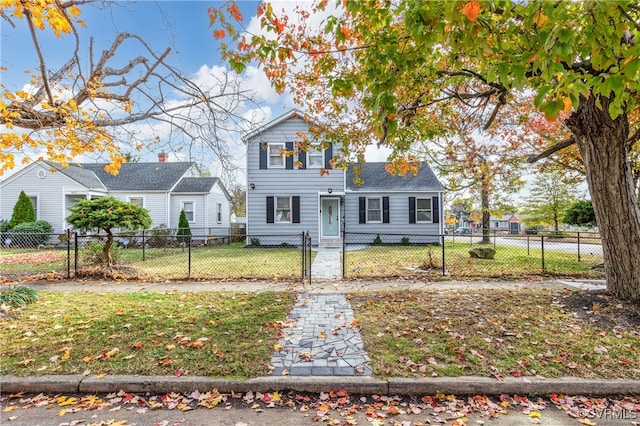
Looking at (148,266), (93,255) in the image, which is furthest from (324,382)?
(148,266)

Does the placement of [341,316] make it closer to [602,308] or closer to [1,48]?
[602,308]

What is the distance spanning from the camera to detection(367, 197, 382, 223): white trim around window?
54.7 ft

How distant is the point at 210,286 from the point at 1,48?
5380 mm

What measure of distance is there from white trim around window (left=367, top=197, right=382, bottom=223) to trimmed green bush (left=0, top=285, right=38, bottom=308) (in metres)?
13.7

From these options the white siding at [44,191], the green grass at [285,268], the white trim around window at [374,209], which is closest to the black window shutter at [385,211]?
the white trim around window at [374,209]

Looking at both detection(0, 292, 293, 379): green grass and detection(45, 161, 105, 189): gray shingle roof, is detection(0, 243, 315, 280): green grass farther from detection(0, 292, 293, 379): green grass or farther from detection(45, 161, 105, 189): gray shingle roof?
detection(45, 161, 105, 189): gray shingle roof

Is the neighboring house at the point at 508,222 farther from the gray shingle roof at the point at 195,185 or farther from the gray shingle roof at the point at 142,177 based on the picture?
the gray shingle roof at the point at 142,177

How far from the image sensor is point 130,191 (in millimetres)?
18266

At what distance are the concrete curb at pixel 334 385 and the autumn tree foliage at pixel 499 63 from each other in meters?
2.63

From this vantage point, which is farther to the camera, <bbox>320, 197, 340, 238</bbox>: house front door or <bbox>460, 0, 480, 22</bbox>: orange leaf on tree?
<bbox>320, 197, 340, 238</bbox>: house front door

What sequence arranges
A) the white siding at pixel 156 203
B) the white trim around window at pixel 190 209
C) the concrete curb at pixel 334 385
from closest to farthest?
the concrete curb at pixel 334 385
the white siding at pixel 156 203
the white trim around window at pixel 190 209

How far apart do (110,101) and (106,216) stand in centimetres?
430

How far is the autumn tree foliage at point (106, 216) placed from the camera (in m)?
8.09

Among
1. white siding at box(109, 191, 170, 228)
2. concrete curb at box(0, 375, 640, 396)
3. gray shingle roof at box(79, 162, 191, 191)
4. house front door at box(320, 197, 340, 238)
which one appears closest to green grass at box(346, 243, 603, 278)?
concrete curb at box(0, 375, 640, 396)
